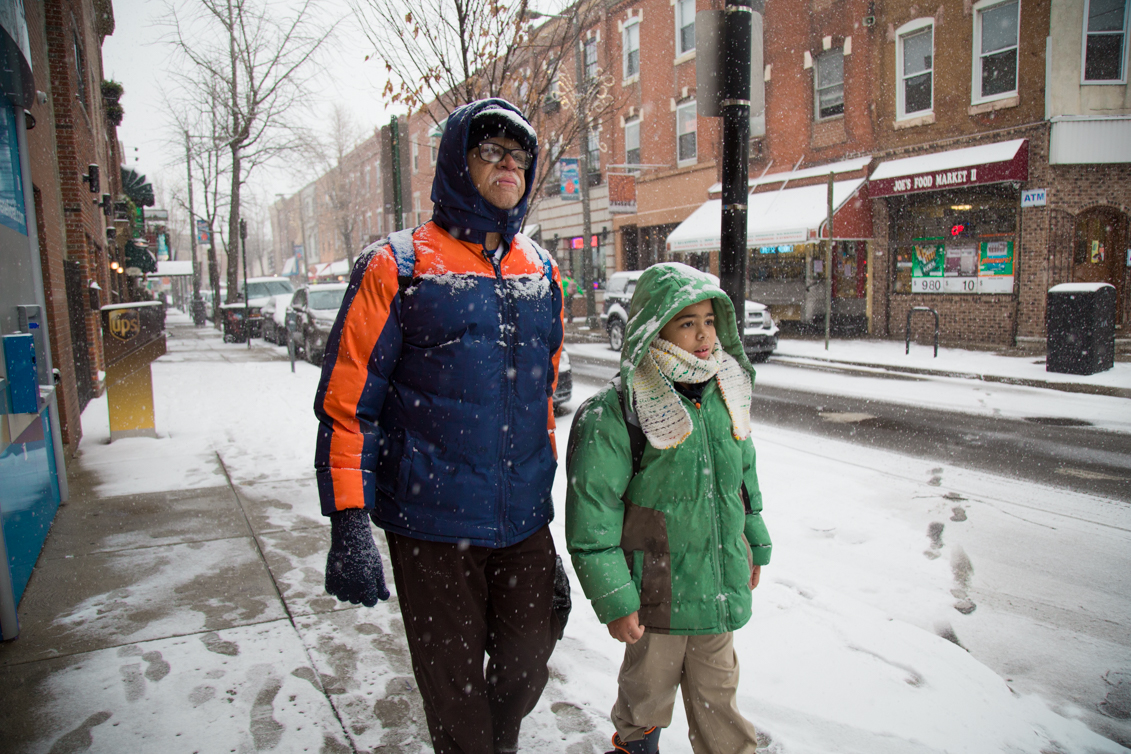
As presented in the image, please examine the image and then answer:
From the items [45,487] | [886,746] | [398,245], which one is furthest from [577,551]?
[45,487]

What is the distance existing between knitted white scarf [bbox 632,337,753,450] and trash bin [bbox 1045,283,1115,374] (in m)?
11.3

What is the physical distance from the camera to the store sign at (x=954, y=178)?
572 inches

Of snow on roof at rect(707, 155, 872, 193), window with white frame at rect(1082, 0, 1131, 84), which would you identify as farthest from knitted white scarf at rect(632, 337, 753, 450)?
snow on roof at rect(707, 155, 872, 193)

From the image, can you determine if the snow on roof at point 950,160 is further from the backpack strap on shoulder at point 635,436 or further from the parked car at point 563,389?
the backpack strap on shoulder at point 635,436

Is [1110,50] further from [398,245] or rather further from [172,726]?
[172,726]

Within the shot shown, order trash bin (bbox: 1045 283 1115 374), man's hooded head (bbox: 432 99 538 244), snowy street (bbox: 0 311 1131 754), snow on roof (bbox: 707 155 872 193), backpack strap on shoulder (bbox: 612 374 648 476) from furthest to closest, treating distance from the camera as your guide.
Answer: snow on roof (bbox: 707 155 872 193) → trash bin (bbox: 1045 283 1115 374) → snowy street (bbox: 0 311 1131 754) → backpack strap on shoulder (bbox: 612 374 648 476) → man's hooded head (bbox: 432 99 538 244)

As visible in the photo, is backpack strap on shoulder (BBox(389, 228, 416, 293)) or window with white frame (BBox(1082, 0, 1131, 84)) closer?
backpack strap on shoulder (BBox(389, 228, 416, 293))

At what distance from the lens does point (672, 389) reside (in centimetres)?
219

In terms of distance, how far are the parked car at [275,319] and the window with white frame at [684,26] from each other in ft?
46.0

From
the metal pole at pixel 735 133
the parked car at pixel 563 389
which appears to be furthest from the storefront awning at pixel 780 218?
the metal pole at pixel 735 133

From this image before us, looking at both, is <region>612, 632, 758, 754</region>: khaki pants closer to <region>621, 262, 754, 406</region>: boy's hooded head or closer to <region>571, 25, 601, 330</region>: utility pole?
<region>621, 262, 754, 406</region>: boy's hooded head

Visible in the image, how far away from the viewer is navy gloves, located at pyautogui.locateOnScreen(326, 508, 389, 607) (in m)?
1.91

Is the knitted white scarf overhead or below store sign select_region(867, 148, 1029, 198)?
below

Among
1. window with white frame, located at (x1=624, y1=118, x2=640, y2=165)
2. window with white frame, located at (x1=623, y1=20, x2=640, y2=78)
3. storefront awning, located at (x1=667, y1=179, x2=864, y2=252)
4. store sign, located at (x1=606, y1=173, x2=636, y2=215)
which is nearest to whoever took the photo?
storefront awning, located at (x1=667, y1=179, x2=864, y2=252)
